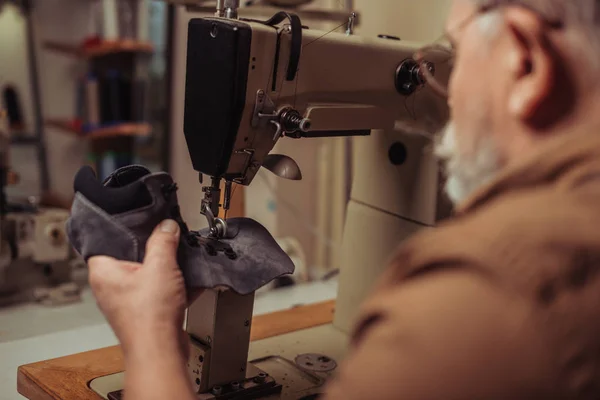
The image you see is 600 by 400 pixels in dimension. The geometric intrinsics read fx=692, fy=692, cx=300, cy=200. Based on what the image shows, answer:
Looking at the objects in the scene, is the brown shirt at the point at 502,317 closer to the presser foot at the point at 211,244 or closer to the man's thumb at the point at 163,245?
the man's thumb at the point at 163,245

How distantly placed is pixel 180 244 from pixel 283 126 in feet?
0.93

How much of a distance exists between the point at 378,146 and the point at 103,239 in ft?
2.26

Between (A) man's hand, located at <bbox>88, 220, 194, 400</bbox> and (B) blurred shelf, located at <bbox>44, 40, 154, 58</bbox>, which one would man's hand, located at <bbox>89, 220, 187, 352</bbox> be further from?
(B) blurred shelf, located at <bbox>44, 40, 154, 58</bbox>

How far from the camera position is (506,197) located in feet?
1.78

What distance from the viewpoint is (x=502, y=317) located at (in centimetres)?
46

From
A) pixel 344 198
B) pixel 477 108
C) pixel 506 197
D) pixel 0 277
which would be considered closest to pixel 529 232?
pixel 506 197

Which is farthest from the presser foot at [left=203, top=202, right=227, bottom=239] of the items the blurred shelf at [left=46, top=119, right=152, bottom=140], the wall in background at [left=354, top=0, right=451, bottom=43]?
the blurred shelf at [left=46, top=119, right=152, bottom=140]

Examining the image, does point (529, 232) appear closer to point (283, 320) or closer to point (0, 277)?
point (283, 320)

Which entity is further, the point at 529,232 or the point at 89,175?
the point at 89,175

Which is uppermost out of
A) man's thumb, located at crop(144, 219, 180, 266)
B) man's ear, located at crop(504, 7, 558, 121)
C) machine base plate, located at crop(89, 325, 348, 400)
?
man's ear, located at crop(504, 7, 558, 121)

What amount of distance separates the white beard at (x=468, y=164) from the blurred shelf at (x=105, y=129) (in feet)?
8.55

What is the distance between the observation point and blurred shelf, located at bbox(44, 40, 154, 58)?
10.3 feet

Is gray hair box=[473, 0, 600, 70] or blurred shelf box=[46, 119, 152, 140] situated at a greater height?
gray hair box=[473, 0, 600, 70]

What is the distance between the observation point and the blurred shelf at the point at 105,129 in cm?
317
